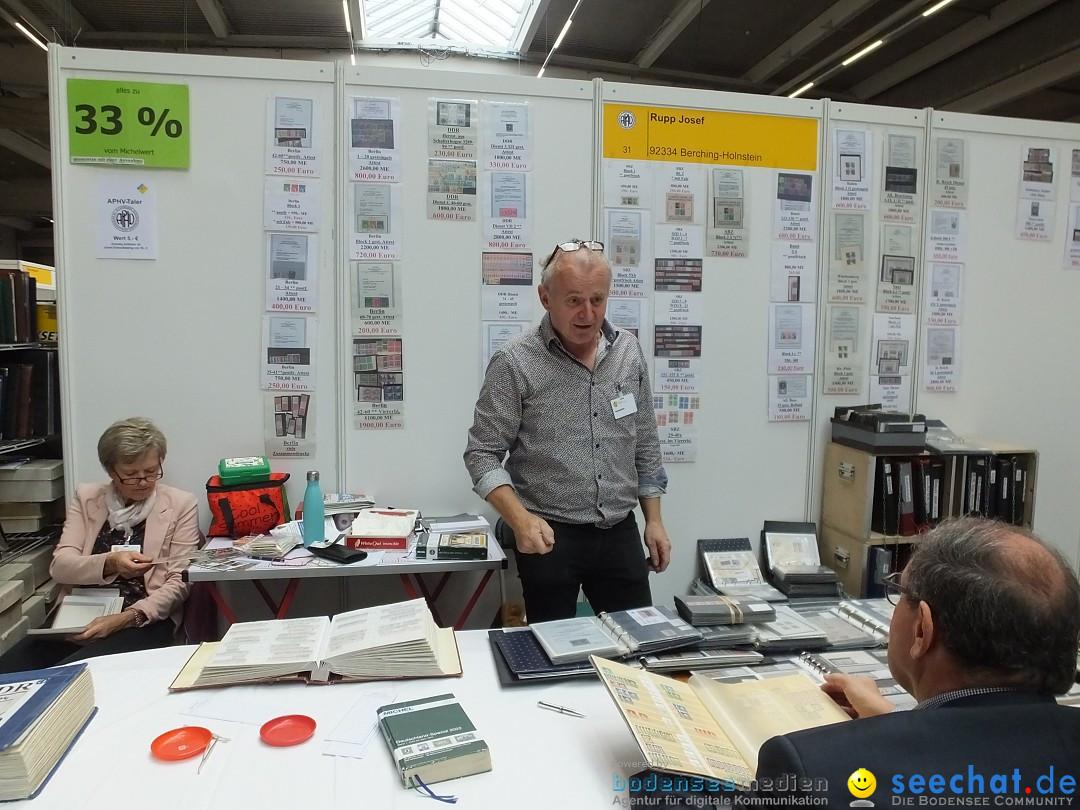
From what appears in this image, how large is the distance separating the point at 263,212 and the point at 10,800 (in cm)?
207

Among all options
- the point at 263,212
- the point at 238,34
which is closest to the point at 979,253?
the point at 263,212

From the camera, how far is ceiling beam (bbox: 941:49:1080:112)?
5.27 metres

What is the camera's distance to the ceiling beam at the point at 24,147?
655 centimetres

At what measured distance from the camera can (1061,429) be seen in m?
3.30

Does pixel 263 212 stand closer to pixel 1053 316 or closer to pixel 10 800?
pixel 10 800

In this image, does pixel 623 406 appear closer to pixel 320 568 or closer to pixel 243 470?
pixel 320 568

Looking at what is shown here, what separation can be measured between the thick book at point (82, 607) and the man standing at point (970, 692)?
2.10 m

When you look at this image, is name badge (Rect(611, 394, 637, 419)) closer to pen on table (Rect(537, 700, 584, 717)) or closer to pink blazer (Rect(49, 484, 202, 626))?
pen on table (Rect(537, 700, 584, 717))

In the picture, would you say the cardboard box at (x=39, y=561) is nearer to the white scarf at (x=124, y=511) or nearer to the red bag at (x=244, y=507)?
the white scarf at (x=124, y=511)

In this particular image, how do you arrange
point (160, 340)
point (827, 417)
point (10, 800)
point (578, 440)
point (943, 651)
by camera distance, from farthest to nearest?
point (827, 417) → point (160, 340) → point (578, 440) → point (10, 800) → point (943, 651)

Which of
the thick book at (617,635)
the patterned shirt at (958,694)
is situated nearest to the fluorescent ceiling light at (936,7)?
the thick book at (617,635)

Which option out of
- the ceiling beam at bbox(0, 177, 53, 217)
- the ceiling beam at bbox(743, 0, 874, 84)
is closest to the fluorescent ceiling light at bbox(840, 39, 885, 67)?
the ceiling beam at bbox(743, 0, 874, 84)

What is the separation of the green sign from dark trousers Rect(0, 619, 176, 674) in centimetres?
167

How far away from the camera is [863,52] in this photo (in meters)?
5.86
